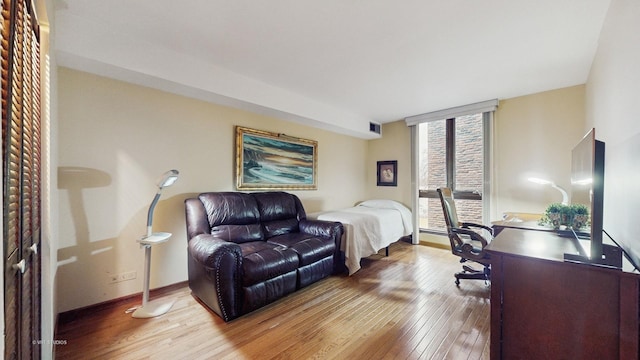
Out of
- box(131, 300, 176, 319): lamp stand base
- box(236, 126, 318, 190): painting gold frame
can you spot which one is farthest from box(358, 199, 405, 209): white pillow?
box(131, 300, 176, 319): lamp stand base

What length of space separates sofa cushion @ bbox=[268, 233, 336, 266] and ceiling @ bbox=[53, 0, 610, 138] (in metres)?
1.69

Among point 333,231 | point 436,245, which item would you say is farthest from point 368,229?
point 436,245

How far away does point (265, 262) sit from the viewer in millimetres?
2215

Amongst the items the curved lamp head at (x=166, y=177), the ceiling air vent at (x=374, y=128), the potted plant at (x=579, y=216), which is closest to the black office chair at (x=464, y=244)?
the potted plant at (x=579, y=216)

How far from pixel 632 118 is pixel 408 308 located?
2027mm

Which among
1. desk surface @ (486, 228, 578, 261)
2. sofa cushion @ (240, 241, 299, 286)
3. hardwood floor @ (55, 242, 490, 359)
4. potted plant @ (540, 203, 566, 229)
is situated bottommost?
hardwood floor @ (55, 242, 490, 359)

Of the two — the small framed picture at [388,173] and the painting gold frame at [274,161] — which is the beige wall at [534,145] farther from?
the painting gold frame at [274,161]

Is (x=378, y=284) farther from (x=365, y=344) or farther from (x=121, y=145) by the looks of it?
(x=121, y=145)

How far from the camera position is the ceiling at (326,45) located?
6.04ft

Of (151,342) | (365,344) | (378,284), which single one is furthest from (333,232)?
(151,342)

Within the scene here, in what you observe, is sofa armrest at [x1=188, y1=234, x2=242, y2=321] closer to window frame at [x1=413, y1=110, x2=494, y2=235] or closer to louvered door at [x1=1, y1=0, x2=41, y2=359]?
louvered door at [x1=1, y1=0, x2=41, y2=359]

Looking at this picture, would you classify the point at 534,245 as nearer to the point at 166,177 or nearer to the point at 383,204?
the point at 166,177

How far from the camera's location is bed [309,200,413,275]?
314 cm

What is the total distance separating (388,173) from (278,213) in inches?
109
